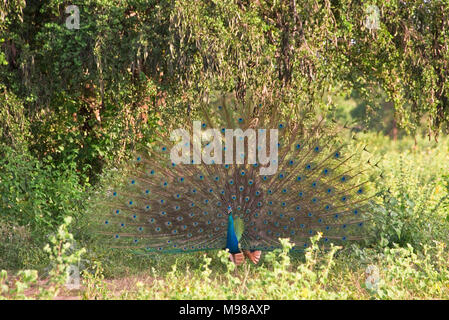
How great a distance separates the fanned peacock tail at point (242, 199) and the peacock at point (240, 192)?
0.01 m

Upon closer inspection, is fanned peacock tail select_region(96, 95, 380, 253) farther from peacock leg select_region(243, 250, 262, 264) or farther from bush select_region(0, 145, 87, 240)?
bush select_region(0, 145, 87, 240)

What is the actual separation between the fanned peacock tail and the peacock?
1cm

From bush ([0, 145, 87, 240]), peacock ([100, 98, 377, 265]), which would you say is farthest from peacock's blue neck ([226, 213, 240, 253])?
bush ([0, 145, 87, 240])

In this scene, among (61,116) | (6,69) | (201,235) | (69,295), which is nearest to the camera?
(69,295)

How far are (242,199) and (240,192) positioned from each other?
8 cm

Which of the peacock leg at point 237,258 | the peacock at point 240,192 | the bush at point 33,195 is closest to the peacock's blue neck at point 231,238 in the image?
the peacock leg at point 237,258

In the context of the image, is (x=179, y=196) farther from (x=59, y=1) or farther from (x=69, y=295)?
(x=59, y=1)

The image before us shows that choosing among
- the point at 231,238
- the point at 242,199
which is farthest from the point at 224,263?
the point at 242,199

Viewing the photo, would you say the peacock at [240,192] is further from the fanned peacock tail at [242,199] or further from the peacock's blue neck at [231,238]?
the peacock's blue neck at [231,238]

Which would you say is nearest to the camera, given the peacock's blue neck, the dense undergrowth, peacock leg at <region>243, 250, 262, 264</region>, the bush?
the dense undergrowth

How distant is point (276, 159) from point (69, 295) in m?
2.79

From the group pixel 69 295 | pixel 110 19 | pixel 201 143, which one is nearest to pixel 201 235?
pixel 201 143

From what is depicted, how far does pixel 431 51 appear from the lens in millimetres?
8672

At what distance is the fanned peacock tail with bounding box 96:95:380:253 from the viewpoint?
745cm
